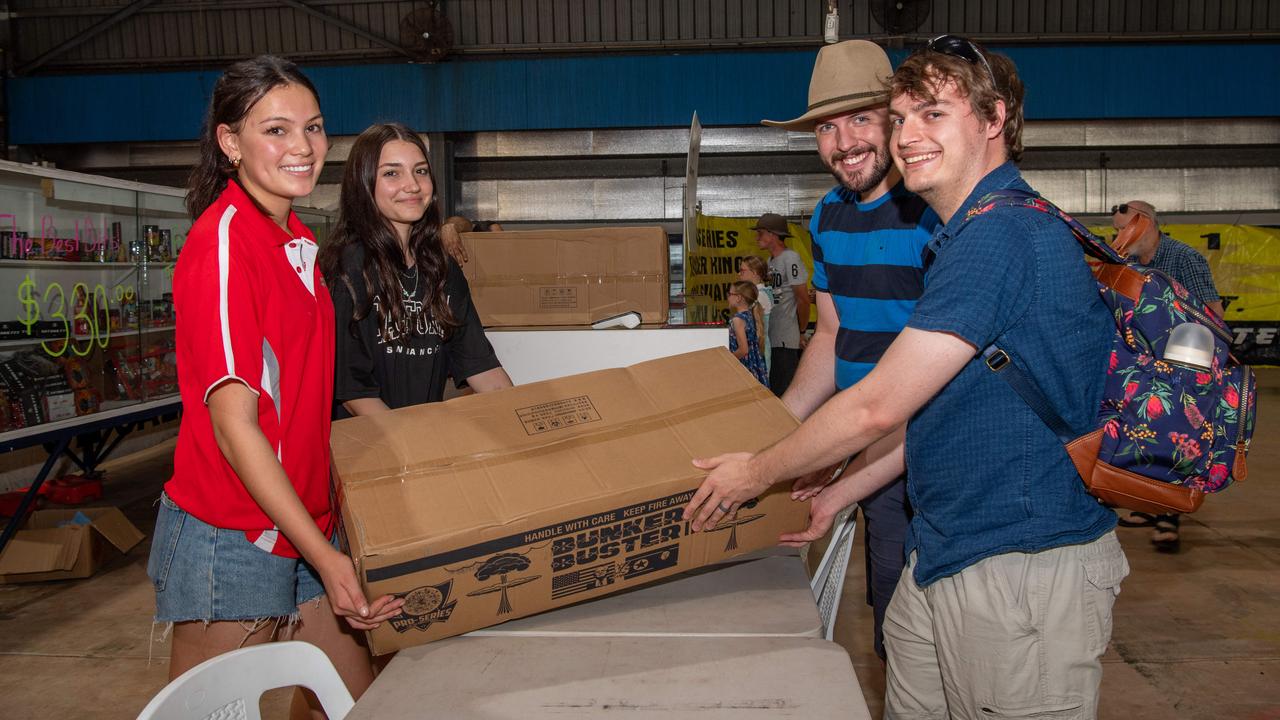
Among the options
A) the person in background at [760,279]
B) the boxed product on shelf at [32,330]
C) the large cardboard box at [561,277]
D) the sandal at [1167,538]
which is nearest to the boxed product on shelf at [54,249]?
the boxed product on shelf at [32,330]

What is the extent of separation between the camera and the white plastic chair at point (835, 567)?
1690 millimetres

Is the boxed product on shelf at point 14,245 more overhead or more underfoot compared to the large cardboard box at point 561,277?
more overhead

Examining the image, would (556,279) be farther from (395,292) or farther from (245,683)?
(245,683)

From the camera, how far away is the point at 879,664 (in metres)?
2.95

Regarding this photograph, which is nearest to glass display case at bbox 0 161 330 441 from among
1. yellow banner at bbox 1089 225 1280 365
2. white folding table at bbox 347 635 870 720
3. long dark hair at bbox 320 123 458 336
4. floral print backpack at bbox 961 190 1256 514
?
long dark hair at bbox 320 123 458 336

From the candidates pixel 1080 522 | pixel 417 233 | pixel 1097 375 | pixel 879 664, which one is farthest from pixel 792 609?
pixel 879 664

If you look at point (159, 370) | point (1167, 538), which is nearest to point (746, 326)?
point (1167, 538)

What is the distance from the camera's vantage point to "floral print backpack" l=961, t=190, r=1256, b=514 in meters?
1.10

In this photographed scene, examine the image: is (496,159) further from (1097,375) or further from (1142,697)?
(1097,375)

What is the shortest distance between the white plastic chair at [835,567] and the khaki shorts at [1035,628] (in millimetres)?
475

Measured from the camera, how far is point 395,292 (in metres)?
1.71

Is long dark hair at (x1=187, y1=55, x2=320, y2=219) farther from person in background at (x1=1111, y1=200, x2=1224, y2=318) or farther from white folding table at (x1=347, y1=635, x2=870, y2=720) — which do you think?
person in background at (x1=1111, y1=200, x2=1224, y2=318)

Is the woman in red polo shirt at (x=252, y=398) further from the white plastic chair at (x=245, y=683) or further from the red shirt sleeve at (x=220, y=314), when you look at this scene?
the white plastic chair at (x=245, y=683)

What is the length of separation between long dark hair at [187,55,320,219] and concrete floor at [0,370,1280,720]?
194 centimetres
